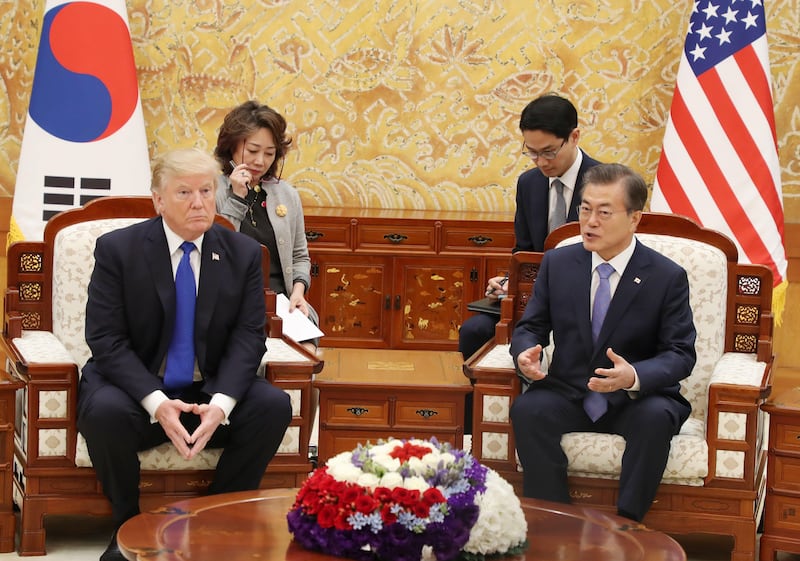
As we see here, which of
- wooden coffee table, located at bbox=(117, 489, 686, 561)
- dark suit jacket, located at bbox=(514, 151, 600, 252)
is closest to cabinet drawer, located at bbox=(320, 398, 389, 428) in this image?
dark suit jacket, located at bbox=(514, 151, 600, 252)

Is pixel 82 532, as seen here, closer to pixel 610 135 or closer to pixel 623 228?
pixel 623 228

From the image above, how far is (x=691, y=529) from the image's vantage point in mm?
4074

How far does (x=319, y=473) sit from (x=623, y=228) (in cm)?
155

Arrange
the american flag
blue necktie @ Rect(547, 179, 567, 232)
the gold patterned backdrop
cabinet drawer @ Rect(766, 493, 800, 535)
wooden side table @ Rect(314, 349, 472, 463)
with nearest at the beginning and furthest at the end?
cabinet drawer @ Rect(766, 493, 800, 535) → wooden side table @ Rect(314, 349, 472, 463) → blue necktie @ Rect(547, 179, 567, 232) → the american flag → the gold patterned backdrop

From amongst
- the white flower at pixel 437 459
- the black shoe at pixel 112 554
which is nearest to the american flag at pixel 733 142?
the black shoe at pixel 112 554

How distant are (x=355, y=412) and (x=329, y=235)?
8.62ft

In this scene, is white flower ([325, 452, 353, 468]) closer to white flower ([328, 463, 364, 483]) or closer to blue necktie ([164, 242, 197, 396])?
white flower ([328, 463, 364, 483])

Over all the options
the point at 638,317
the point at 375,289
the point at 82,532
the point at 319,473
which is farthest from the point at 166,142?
the point at 319,473

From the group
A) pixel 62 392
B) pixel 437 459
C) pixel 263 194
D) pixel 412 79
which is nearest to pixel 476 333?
pixel 263 194

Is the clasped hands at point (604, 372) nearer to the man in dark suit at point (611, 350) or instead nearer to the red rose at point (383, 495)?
the man in dark suit at point (611, 350)

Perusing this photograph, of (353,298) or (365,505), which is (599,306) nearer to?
(365,505)

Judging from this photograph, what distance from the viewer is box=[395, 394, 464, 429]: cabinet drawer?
445 cm

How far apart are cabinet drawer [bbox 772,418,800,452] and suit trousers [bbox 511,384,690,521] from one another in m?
0.31

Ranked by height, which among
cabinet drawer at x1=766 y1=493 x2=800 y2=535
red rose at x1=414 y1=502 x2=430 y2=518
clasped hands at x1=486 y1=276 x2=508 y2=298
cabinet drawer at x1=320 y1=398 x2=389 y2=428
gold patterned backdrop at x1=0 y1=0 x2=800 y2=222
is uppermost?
gold patterned backdrop at x1=0 y1=0 x2=800 y2=222
